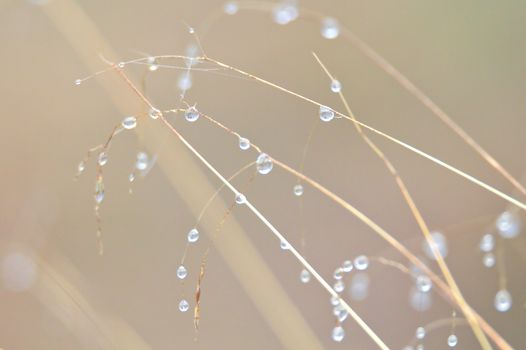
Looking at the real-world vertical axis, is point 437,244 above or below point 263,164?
below

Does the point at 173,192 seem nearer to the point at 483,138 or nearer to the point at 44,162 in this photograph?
the point at 44,162

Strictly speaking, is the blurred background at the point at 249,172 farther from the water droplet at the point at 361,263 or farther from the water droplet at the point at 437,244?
the water droplet at the point at 361,263

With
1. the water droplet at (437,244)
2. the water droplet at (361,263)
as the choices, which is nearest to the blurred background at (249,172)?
the water droplet at (437,244)

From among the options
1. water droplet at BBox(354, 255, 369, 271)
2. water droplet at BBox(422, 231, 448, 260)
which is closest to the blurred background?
water droplet at BBox(422, 231, 448, 260)

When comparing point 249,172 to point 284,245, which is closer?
point 284,245

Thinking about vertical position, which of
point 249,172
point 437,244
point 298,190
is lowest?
point 437,244

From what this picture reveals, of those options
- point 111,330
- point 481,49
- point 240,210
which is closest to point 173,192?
point 240,210

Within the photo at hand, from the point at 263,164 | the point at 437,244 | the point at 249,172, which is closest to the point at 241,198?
the point at 263,164

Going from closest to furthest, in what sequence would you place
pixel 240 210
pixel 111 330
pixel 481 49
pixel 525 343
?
Answer: pixel 111 330
pixel 525 343
pixel 240 210
pixel 481 49

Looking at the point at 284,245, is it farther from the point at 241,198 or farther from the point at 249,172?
the point at 249,172
